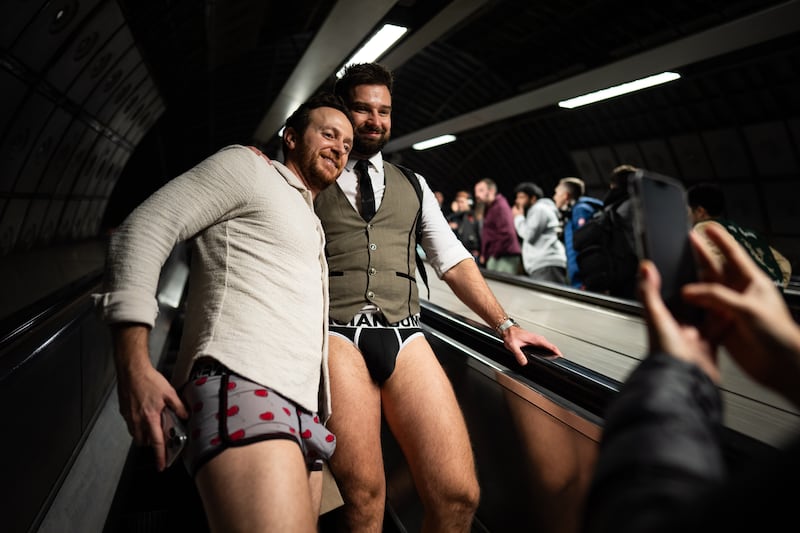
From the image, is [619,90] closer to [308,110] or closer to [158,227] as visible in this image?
[308,110]

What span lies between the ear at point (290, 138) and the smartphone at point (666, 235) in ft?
4.39

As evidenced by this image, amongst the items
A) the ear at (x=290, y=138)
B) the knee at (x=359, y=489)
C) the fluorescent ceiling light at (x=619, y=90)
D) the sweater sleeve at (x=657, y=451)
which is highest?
the fluorescent ceiling light at (x=619, y=90)

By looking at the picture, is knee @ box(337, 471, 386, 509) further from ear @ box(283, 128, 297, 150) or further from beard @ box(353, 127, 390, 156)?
beard @ box(353, 127, 390, 156)

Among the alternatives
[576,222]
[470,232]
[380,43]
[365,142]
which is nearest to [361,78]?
[365,142]

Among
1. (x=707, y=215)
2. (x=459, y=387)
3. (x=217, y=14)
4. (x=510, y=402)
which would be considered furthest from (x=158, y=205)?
(x=217, y=14)

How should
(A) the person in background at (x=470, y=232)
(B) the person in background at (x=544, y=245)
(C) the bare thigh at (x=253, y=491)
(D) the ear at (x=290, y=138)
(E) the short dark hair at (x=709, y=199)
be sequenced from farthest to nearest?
1. (A) the person in background at (x=470, y=232)
2. (B) the person in background at (x=544, y=245)
3. (E) the short dark hair at (x=709, y=199)
4. (D) the ear at (x=290, y=138)
5. (C) the bare thigh at (x=253, y=491)

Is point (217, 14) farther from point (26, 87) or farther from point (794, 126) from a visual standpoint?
point (794, 126)

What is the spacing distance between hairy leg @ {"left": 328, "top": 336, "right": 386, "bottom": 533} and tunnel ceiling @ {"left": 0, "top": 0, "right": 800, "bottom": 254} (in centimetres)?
345

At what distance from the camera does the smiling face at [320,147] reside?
176cm

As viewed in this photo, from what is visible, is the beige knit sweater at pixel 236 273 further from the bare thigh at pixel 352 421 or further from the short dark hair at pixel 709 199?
the short dark hair at pixel 709 199

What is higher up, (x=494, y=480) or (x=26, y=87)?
(x=26, y=87)

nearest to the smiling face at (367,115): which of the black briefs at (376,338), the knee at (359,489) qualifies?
the black briefs at (376,338)

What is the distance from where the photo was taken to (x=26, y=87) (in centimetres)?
626

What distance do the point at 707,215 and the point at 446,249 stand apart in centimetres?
246
